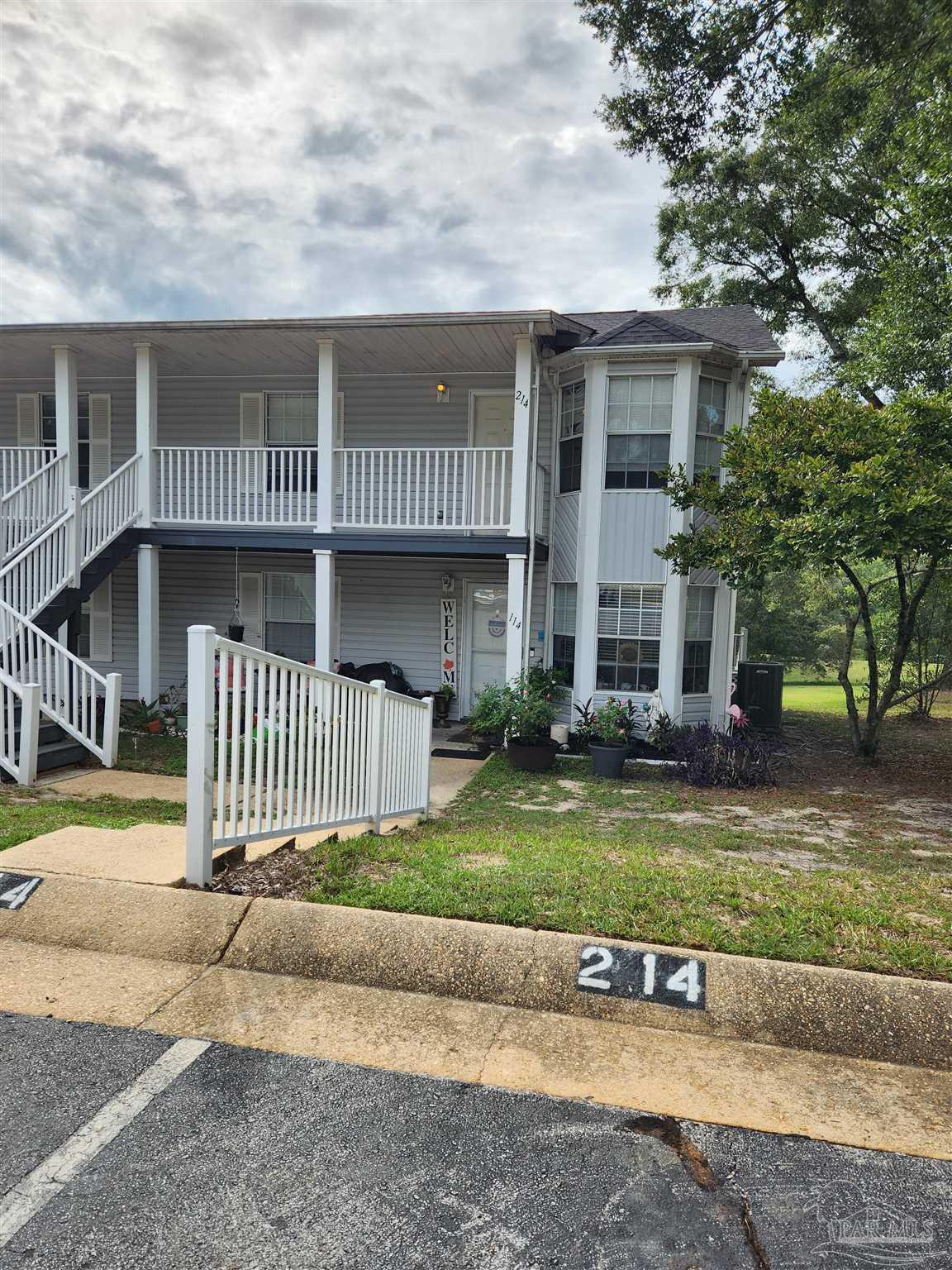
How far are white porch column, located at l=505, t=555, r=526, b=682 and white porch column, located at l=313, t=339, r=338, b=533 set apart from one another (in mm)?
2717

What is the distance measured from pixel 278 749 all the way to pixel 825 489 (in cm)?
622

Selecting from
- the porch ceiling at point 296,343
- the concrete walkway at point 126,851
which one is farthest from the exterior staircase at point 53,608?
the concrete walkway at point 126,851

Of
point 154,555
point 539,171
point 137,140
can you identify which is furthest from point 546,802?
point 137,140

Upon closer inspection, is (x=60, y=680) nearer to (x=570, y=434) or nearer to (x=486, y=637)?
(x=486, y=637)

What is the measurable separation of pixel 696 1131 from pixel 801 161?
68.6 feet

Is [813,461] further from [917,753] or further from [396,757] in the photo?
[917,753]

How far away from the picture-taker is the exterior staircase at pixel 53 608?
8188 mm

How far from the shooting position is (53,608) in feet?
33.4

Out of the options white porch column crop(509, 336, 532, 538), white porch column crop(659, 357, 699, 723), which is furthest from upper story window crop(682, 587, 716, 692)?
white porch column crop(509, 336, 532, 538)

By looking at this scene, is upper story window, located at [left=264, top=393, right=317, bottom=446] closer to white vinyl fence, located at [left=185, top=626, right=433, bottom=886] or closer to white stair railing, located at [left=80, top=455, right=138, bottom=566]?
white stair railing, located at [left=80, top=455, right=138, bottom=566]

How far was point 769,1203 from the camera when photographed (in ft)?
7.38

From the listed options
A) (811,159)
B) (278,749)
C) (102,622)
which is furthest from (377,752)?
(811,159)

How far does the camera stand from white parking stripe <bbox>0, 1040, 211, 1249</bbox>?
2.16 m

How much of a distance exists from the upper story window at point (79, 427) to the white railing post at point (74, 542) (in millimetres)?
3961
